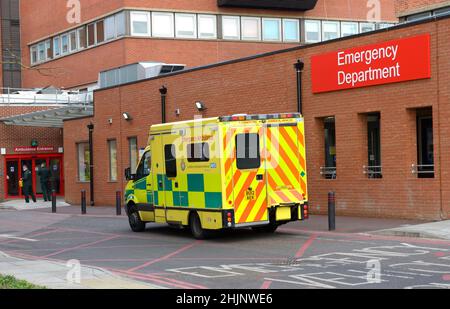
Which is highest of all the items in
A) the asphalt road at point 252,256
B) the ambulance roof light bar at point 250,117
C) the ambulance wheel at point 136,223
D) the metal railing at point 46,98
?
the metal railing at point 46,98

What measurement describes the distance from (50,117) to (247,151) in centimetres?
2166

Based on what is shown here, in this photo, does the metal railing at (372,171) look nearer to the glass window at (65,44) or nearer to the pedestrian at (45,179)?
the pedestrian at (45,179)

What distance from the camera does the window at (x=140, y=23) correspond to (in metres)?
38.4

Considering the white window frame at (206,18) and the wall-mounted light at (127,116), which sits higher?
the white window frame at (206,18)

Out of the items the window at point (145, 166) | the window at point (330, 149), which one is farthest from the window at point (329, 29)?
the window at point (145, 166)

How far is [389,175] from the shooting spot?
1877 cm

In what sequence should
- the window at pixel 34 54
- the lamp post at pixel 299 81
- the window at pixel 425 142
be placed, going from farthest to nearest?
the window at pixel 34 54
the lamp post at pixel 299 81
the window at pixel 425 142

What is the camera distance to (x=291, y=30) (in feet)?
140

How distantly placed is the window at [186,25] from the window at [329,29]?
349 inches

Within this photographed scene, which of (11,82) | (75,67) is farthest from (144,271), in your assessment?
(11,82)

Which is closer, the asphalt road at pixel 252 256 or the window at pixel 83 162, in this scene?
the asphalt road at pixel 252 256

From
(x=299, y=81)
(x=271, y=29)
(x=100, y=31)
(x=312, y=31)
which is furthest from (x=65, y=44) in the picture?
(x=299, y=81)

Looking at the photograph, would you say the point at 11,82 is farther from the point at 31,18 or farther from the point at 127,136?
the point at 127,136

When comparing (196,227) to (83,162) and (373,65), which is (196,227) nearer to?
(373,65)
